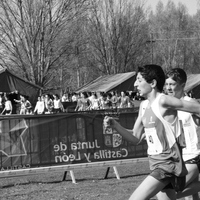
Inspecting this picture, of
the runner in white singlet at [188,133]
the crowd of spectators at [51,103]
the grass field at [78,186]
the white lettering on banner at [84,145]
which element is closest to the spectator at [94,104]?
the crowd of spectators at [51,103]

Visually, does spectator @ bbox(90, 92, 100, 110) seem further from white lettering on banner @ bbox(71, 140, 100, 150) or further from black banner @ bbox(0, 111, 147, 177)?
white lettering on banner @ bbox(71, 140, 100, 150)

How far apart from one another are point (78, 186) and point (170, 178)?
4.41 metres

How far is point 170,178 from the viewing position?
4.62m

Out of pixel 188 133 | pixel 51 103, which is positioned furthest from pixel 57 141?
pixel 51 103

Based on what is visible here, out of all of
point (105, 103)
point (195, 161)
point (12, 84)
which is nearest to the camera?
point (195, 161)

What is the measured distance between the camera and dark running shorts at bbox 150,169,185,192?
14.9 feet

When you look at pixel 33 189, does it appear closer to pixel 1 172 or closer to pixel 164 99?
pixel 1 172

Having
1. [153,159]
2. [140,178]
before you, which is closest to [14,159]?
[140,178]

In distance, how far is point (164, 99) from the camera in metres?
4.58

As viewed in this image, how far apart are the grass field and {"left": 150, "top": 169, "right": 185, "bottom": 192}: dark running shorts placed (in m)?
2.90

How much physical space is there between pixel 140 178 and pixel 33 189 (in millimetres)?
2222

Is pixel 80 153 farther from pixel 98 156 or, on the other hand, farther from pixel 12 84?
pixel 12 84

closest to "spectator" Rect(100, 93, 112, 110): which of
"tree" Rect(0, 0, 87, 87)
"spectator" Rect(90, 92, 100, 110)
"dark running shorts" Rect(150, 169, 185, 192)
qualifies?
"spectator" Rect(90, 92, 100, 110)

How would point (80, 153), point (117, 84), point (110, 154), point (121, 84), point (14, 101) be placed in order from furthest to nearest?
point (121, 84) < point (117, 84) < point (14, 101) < point (110, 154) < point (80, 153)
